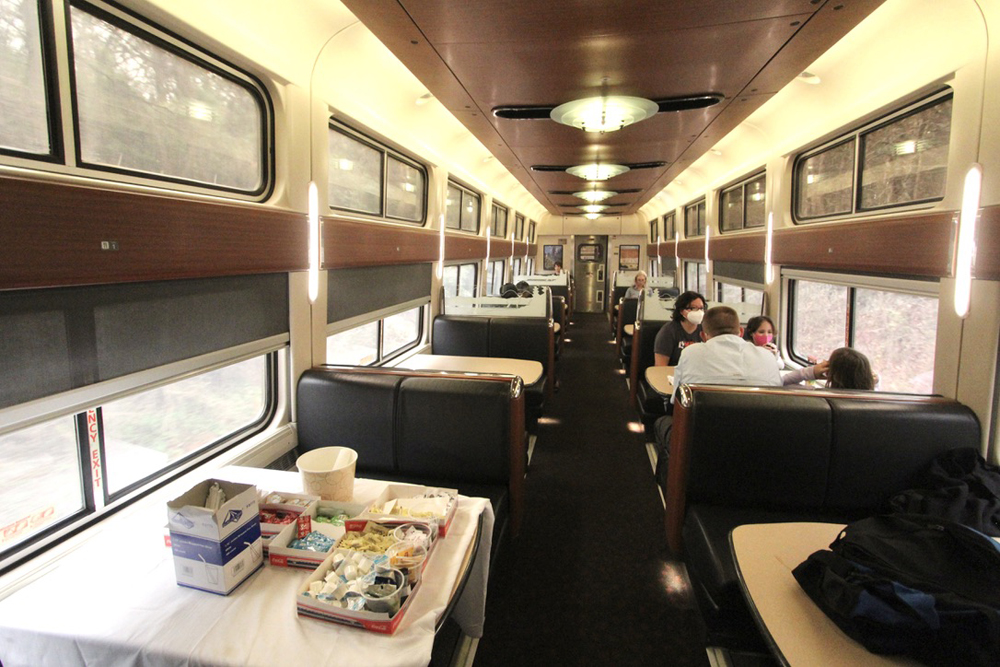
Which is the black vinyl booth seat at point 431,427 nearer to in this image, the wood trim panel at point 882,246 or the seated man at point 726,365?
the seated man at point 726,365

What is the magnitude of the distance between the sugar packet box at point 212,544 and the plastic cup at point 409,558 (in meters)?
0.34

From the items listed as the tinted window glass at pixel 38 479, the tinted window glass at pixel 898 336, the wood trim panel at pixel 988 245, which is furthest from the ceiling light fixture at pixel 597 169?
the tinted window glass at pixel 38 479

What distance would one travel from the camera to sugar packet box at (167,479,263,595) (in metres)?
1.13

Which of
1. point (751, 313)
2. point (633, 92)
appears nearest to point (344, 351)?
point (633, 92)

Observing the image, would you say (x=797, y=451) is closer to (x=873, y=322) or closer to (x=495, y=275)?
(x=873, y=322)

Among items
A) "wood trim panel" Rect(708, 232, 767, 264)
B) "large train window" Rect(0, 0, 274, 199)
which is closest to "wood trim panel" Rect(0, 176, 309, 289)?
"large train window" Rect(0, 0, 274, 199)

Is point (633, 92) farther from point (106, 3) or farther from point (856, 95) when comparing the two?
point (106, 3)

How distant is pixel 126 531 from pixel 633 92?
9.56ft

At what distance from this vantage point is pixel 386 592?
42.8 inches

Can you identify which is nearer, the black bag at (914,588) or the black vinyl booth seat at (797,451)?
the black bag at (914,588)

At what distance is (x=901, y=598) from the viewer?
105 centimetres

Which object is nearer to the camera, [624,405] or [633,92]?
[633,92]

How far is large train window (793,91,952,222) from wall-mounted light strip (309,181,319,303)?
119 inches

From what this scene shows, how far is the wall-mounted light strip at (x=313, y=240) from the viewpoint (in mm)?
2502
